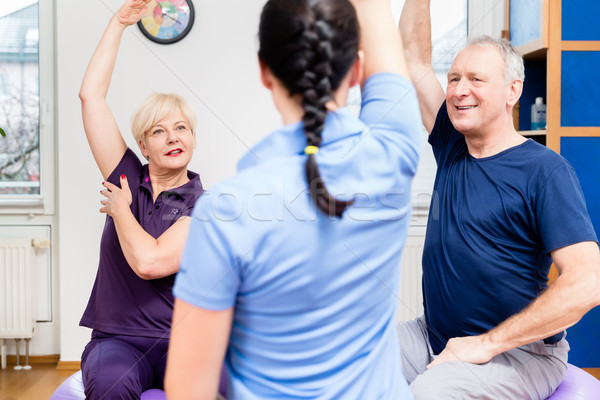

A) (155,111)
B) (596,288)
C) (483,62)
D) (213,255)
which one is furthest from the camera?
(155,111)

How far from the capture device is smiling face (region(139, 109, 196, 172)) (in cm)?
163

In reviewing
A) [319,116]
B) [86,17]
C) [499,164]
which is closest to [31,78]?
[86,17]

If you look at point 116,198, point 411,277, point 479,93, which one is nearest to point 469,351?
point 479,93

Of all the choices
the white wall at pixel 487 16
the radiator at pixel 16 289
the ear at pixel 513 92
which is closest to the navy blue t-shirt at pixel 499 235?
the ear at pixel 513 92

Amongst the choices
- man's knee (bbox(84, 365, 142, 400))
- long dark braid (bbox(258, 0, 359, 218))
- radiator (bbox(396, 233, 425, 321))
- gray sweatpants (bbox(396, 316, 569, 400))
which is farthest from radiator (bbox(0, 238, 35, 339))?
long dark braid (bbox(258, 0, 359, 218))

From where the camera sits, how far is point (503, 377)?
1254mm

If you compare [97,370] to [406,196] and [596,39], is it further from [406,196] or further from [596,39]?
[596,39]

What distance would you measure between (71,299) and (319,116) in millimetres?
2580

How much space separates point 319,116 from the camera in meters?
0.57

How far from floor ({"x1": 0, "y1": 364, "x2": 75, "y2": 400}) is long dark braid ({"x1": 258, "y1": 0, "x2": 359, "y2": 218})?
95.3 inches

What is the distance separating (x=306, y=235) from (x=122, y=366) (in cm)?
104

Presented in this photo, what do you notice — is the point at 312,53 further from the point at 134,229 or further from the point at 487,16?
the point at 487,16

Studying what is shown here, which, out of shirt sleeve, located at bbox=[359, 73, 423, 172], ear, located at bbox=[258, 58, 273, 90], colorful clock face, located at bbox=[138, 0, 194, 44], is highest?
colorful clock face, located at bbox=[138, 0, 194, 44]

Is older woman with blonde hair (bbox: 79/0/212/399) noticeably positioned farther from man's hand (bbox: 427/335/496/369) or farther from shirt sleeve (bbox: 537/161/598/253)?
shirt sleeve (bbox: 537/161/598/253)
